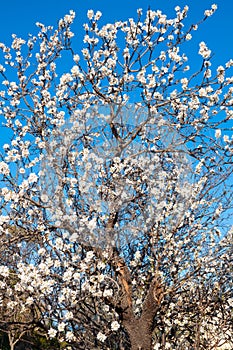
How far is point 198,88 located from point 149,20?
40.0 inches

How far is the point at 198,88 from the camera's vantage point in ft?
14.4

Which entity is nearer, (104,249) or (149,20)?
(104,249)

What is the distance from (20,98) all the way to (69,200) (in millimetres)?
1724

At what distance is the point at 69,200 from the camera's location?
3.89 meters

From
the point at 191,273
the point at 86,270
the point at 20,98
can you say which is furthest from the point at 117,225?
the point at 20,98

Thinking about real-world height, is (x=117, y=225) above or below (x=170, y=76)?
below

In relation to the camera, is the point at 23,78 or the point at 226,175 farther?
the point at 23,78

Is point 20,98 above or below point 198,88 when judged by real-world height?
above

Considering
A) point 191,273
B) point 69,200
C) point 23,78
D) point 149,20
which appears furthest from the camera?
point 23,78

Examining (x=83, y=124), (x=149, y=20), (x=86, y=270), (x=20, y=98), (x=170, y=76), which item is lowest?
(x=86, y=270)

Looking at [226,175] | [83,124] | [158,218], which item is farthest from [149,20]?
[158,218]

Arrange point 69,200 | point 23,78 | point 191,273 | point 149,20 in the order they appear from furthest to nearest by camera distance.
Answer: point 23,78, point 149,20, point 191,273, point 69,200

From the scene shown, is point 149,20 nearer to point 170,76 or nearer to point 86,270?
point 170,76

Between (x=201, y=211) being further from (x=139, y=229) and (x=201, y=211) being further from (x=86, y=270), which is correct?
(x=86, y=270)
